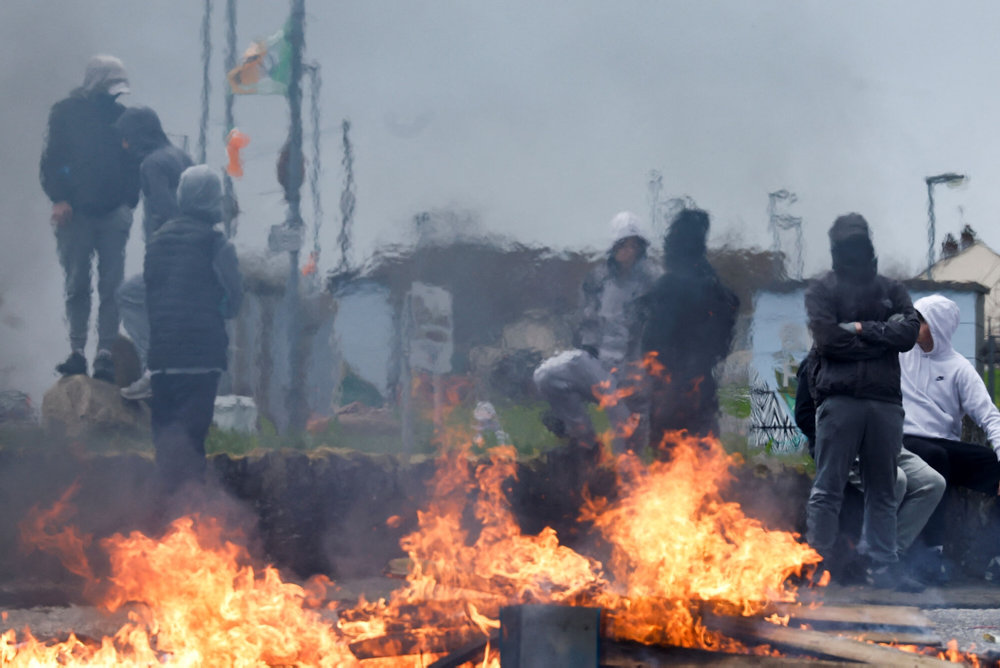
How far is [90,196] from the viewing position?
6.00 m

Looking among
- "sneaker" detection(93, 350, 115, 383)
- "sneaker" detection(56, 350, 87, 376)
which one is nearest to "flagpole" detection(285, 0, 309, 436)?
"sneaker" detection(93, 350, 115, 383)

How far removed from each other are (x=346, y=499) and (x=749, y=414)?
2.41 meters

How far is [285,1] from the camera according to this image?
6.05m

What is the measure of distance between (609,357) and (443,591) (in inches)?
91.7

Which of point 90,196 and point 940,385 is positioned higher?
point 90,196

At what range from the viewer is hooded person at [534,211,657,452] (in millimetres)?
5727


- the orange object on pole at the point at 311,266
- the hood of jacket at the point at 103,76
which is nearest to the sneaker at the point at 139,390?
the orange object on pole at the point at 311,266

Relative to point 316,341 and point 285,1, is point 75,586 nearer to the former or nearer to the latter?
point 316,341

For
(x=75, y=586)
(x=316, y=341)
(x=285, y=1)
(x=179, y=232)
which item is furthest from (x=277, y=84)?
(x=75, y=586)

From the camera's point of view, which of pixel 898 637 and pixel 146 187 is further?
pixel 146 187

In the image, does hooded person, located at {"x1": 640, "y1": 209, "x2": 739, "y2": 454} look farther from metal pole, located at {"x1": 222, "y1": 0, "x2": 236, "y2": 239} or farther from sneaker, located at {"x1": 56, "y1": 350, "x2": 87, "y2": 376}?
sneaker, located at {"x1": 56, "y1": 350, "x2": 87, "y2": 376}

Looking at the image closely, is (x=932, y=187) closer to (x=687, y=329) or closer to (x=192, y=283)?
(x=687, y=329)

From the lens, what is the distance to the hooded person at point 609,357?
573cm

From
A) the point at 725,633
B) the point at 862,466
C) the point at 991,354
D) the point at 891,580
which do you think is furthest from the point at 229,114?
the point at 991,354
